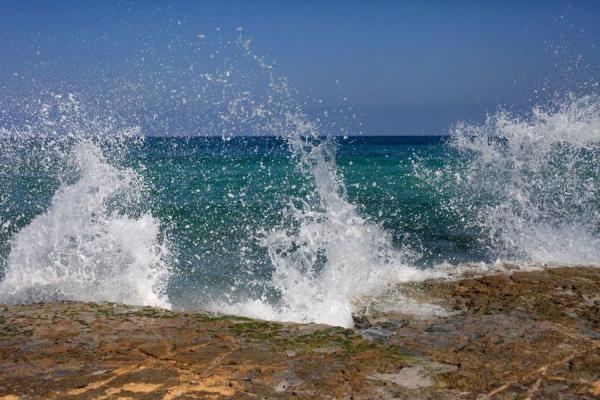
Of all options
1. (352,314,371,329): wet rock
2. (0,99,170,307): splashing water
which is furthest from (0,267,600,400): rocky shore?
(0,99,170,307): splashing water

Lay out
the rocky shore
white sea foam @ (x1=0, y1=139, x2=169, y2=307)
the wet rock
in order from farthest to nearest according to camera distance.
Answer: white sea foam @ (x1=0, y1=139, x2=169, y2=307)
the wet rock
the rocky shore

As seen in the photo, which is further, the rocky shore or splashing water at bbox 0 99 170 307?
splashing water at bbox 0 99 170 307

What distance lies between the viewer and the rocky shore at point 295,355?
2943 mm

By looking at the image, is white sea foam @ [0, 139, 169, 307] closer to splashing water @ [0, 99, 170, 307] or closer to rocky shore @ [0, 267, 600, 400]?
splashing water @ [0, 99, 170, 307]

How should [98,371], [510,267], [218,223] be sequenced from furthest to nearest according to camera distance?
1. [218,223]
2. [510,267]
3. [98,371]

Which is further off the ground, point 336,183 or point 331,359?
point 336,183

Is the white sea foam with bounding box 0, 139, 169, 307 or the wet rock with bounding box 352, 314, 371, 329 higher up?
the white sea foam with bounding box 0, 139, 169, 307

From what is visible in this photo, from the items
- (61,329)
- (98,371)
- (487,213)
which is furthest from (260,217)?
(98,371)

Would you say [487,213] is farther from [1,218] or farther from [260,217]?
[1,218]

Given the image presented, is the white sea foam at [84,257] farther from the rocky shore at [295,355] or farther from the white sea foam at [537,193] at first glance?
the white sea foam at [537,193]

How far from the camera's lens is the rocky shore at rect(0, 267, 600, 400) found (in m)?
2.94

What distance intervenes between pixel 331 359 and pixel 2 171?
18.5 meters

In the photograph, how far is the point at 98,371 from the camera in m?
3.11

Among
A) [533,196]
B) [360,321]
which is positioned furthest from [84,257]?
[533,196]
